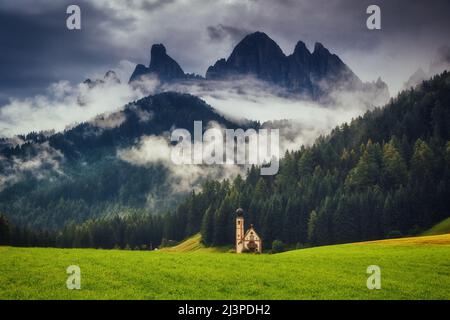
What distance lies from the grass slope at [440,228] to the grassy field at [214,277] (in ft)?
240

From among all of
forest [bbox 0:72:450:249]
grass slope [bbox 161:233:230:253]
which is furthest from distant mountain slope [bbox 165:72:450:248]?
grass slope [bbox 161:233:230:253]

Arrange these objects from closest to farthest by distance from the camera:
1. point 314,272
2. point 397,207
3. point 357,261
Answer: point 314,272 < point 357,261 < point 397,207

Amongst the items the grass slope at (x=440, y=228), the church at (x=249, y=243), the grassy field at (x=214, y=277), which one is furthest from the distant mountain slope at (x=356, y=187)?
the grassy field at (x=214, y=277)

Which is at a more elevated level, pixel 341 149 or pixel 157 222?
pixel 341 149

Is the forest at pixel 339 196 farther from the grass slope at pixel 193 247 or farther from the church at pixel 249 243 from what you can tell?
the church at pixel 249 243

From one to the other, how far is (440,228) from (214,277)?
94.2m

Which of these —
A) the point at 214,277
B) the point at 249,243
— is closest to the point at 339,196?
the point at 249,243

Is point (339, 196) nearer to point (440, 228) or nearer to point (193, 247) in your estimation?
point (440, 228)

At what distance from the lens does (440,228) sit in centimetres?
11262
